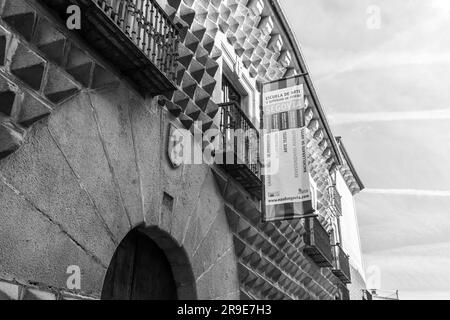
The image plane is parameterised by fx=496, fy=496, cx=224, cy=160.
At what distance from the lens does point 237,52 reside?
10.1 metres

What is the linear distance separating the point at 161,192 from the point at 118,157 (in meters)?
0.92

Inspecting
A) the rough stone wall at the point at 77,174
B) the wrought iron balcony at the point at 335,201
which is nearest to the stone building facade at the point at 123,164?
the rough stone wall at the point at 77,174

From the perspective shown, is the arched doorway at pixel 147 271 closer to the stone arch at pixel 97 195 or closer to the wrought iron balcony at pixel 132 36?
the stone arch at pixel 97 195

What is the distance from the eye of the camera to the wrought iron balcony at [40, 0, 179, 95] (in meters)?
4.74

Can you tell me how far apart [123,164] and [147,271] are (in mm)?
1626

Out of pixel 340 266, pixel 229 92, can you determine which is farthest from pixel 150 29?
pixel 340 266

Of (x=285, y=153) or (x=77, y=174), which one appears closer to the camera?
(x=77, y=174)

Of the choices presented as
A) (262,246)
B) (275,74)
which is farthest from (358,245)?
(262,246)

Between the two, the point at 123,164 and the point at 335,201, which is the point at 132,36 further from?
the point at 335,201

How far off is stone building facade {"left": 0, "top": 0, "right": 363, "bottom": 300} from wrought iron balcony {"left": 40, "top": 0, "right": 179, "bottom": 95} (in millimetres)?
16

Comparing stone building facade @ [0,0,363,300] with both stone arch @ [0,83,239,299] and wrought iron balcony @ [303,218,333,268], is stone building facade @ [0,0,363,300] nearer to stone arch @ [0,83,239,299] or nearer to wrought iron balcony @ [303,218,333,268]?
stone arch @ [0,83,239,299]

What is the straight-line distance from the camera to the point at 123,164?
5434 mm

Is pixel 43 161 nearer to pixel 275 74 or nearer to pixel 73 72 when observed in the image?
pixel 73 72

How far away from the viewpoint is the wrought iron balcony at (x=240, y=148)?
7812 mm
